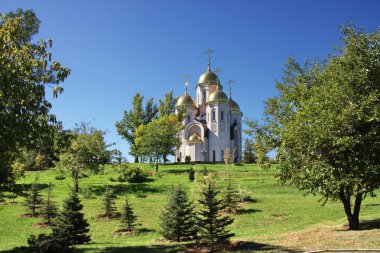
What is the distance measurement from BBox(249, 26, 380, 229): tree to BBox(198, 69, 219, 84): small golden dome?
60.7m

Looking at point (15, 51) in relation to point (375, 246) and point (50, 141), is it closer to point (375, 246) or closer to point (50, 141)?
point (50, 141)

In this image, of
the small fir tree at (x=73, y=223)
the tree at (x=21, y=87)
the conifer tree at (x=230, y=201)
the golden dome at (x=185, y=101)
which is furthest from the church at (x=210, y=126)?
the tree at (x=21, y=87)

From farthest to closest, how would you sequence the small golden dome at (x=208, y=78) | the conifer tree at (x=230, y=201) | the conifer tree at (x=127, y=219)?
1. the small golden dome at (x=208, y=78)
2. the conifer tree at (x=230, y=201)
3. the conifer tree at (x=127, y=219)

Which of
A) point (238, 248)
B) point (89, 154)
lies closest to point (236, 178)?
point (89, 154)

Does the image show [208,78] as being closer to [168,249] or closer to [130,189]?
[130,189]

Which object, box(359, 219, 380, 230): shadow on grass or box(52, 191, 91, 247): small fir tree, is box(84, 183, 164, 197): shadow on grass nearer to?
box(52, 191, 91, 247): small fir tree

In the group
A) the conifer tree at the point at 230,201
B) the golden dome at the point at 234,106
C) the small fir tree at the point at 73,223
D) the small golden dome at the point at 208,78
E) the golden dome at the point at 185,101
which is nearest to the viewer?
the small fir tree at the point at 73,223

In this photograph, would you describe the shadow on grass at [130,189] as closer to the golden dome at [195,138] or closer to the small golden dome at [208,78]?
the golden dome at [195,138]

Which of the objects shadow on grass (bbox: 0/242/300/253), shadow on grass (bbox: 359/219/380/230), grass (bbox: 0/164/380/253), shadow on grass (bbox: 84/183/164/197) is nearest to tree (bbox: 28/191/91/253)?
shadow on grass (bbox: 0/242/300/253)

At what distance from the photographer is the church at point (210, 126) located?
69.2m

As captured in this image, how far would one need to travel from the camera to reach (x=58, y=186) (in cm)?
3862

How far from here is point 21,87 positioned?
12141mm

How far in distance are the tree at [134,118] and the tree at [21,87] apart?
55.1 meters

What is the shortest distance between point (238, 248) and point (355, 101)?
24.3ft
